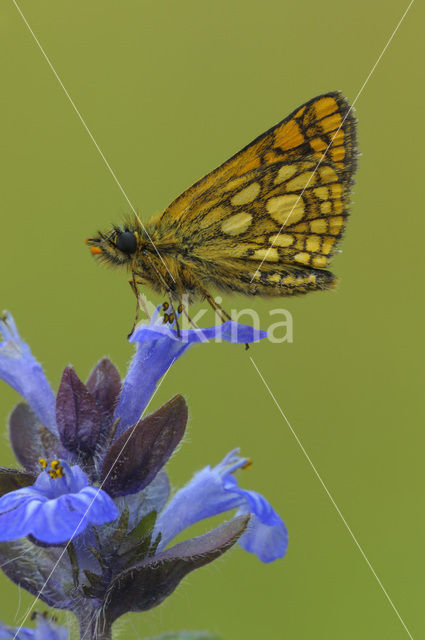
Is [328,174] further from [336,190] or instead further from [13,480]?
[13,480]

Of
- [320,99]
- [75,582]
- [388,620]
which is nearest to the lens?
[75,582]

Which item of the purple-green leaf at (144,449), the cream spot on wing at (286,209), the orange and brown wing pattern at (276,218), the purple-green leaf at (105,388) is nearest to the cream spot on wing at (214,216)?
the orange and brown wing pattern at (276,218)

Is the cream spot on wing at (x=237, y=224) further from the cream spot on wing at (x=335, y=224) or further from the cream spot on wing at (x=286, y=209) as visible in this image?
the cream spot on wing at (x=335, y=224)

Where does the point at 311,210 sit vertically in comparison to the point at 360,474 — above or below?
above

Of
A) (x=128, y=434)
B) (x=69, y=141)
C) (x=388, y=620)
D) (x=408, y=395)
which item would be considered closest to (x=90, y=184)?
(x=69, y=141)

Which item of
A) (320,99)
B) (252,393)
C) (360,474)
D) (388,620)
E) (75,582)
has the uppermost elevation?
(320,99)

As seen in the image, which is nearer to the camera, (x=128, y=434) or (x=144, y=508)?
(x=128, y=434)

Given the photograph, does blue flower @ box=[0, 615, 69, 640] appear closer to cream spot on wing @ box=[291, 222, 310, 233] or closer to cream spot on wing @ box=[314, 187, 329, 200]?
cream spot on wing @ box=[291, 222, 310, 233]

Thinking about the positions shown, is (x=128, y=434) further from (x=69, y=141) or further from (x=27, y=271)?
(x=69, y=141)
